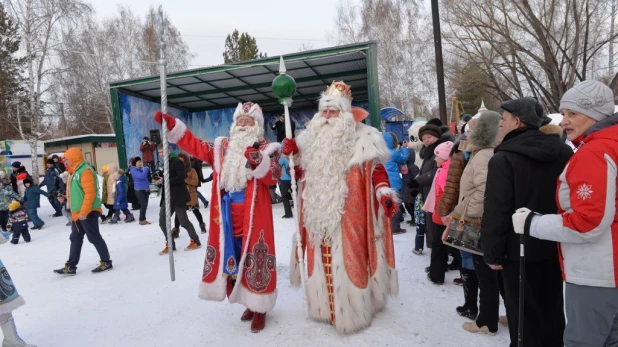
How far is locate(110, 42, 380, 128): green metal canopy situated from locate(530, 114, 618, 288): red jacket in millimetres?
7857

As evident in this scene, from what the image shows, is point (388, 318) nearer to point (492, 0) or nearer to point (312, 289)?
point (312, 289)

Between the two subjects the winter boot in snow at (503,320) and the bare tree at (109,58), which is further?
the bare tree at (109,58)

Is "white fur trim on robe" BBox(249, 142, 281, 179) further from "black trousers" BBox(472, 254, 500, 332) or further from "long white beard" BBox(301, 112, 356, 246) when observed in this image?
"black trousers" BBox(472, 254, 500, 332)

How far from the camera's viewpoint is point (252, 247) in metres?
3.31

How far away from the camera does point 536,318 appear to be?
2297 millimetres

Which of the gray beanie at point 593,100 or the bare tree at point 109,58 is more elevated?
the bare tree at point 109,58

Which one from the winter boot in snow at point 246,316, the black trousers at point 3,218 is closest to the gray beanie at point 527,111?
the winter boot in snow at point 246,316

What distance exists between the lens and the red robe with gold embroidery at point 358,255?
3.07 m

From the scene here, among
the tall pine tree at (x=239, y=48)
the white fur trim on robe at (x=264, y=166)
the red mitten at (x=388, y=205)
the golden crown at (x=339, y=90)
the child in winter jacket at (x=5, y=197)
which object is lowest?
the child in winter jacket at (x=5, y=197)

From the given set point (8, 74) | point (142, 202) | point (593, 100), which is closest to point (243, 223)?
point (593, 100)

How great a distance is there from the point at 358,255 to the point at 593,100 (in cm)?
193

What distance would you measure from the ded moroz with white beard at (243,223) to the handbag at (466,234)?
5.18ft

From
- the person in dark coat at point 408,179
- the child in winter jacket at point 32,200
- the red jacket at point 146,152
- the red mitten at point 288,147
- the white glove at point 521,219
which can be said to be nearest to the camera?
the white glove at point 521,219

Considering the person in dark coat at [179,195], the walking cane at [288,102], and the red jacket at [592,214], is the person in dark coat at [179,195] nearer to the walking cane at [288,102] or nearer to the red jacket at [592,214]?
the walking cane at [288,102]
